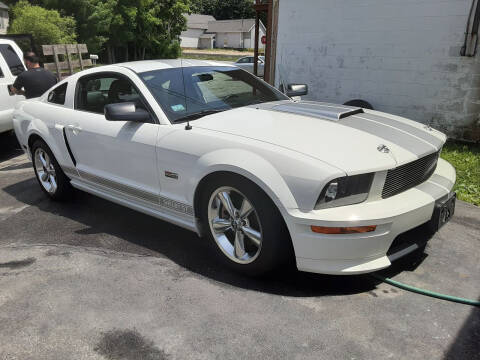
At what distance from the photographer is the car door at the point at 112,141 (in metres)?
3.77

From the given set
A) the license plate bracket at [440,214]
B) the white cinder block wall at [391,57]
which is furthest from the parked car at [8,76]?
the license plate bracket at [440,214]

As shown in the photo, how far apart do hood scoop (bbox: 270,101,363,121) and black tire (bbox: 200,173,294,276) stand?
3.34ft

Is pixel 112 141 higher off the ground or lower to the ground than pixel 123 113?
lower

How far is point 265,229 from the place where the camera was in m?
3.02

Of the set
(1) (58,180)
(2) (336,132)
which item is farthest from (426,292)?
(1) (58,180)

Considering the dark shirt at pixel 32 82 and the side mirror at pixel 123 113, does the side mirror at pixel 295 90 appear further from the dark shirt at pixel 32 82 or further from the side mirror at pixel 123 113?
the dark shirt at pixel 32 82

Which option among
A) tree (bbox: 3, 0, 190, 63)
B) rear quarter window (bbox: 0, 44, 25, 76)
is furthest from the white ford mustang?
tree (bbox: 3, 0, 190, 63)

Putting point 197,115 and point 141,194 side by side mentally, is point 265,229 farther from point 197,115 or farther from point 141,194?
point 141,194

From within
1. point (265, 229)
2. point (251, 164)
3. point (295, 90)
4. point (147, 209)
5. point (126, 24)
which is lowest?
point (147, 209)

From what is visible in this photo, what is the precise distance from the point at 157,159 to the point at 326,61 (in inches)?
275

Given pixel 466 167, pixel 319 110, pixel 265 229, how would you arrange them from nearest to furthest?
pixel 265 229 < pixel 319 110 < pixel 466 167

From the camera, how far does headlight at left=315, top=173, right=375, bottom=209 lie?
2.81m

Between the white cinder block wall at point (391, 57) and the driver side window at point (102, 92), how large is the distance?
20.0ft

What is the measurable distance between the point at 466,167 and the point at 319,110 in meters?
3.61
